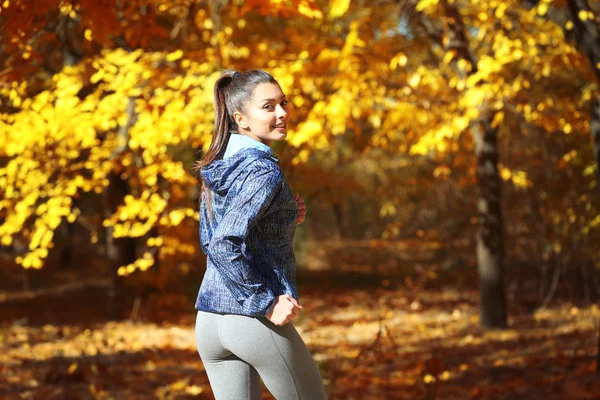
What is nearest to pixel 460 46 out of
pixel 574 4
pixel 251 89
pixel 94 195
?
pixel 574 4

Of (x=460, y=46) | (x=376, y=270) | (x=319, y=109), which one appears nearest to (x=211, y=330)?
(x=319, y=109)

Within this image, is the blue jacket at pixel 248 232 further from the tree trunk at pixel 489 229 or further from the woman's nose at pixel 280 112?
the tree trunk at pixel 489 229

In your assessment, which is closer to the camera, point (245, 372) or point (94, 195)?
point (245, 372)

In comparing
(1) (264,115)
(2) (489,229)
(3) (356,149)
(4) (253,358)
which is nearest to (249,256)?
(4) (253,358)

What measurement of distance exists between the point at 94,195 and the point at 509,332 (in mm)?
10751

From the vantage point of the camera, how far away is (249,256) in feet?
7.52

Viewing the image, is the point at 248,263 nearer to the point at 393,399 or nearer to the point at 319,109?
the point at 393,399

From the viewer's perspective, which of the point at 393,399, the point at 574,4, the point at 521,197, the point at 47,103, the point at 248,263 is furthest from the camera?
the point at 521,197

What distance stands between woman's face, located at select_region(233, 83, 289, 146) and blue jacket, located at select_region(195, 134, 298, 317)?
0.04 m

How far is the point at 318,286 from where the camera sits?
17.7 meters

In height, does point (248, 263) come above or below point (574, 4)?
below

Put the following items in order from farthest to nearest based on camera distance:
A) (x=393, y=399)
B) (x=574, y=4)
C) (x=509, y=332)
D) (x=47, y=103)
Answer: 1. (x=509, y=332)
2. (x=47, y=103)
3. (x=393, y=399)
4. (x=574, y=4)

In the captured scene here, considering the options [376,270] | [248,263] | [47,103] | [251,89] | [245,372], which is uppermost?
[47,103]

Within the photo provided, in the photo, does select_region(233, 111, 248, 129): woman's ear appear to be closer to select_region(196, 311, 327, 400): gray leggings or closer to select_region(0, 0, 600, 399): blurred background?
select_region(196, 311, 327, 400): gray leggings
